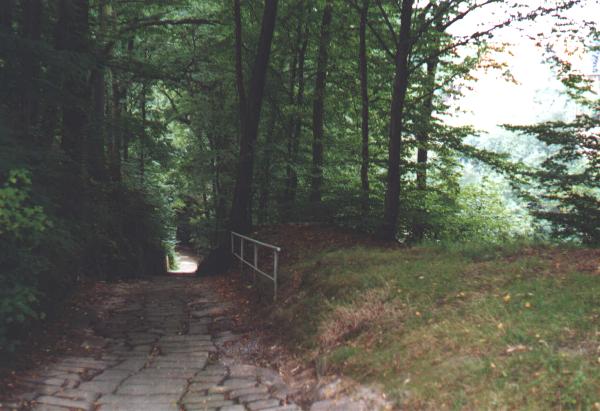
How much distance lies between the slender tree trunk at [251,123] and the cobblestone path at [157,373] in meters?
4.43

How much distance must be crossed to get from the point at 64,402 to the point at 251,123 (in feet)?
28.4

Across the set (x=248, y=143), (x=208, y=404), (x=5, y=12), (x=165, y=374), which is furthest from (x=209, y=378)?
(x=248, y=143)

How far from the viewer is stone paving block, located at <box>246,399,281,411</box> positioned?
4.47 m

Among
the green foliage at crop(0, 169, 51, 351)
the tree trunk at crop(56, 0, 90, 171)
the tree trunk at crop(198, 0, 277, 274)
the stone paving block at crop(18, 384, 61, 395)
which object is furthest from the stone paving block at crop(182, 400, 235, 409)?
the tree trunk at crop(198, 0, 277, 274)

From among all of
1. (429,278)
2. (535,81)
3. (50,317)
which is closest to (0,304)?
(50,317)

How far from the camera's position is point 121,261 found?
1320cm

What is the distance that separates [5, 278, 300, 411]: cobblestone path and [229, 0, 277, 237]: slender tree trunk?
443 cm

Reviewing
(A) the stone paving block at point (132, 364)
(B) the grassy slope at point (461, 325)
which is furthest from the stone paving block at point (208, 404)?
(A) the stone paving block at point (132, 364)

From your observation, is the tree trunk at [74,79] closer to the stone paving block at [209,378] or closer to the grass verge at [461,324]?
the stone paving block at [209,378]

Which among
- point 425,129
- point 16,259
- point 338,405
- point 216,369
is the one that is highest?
point 425,129

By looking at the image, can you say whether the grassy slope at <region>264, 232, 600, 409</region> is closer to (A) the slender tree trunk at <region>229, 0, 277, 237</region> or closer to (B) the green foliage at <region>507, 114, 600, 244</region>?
(B) the green foliage at <region>507, 114, 600, 244</region>

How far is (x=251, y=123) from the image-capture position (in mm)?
12102

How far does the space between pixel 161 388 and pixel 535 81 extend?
126 m

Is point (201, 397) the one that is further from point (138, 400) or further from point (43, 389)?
point (43, 389)
